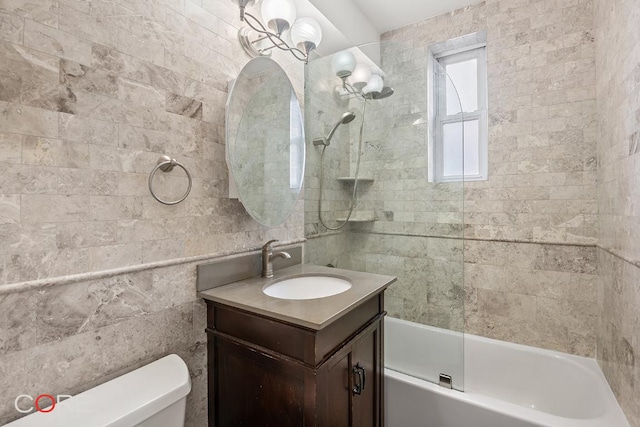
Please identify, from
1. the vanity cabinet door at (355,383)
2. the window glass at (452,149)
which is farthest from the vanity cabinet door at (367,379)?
the window glass at (452,149)

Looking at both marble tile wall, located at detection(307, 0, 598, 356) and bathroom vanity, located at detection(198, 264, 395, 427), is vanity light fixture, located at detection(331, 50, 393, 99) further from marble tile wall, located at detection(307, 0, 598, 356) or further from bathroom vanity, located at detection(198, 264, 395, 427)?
bathroom vanity, located at detection(198, 264, 395, 427)

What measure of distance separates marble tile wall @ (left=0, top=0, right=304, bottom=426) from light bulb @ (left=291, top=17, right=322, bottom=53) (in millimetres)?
422

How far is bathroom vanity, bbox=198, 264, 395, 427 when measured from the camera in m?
0.93

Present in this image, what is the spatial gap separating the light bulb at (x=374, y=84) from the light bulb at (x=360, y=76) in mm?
22

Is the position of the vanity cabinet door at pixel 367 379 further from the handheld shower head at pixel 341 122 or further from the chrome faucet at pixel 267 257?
the handheld shower head at pixel 341 122

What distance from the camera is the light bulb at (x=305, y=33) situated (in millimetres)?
1554

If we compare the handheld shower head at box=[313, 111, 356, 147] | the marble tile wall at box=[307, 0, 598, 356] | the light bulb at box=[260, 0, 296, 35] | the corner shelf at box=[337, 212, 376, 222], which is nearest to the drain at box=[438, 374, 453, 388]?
the marble tile wall at box=[307, 0, 598, 356]

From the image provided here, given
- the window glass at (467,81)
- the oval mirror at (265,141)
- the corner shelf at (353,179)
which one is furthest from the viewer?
the window glass at (467,81)

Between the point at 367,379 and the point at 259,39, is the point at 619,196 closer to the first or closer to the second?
the point at 367,379

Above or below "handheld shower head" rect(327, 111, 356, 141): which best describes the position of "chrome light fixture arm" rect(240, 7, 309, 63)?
above

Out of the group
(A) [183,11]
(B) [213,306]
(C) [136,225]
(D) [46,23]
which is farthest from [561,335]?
(D) [46,23]

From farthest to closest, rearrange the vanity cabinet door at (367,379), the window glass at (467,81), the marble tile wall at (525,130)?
the window glass at (467,81) → the marble tile wall at (525,130) → the vanity cabinet door at (367,379)

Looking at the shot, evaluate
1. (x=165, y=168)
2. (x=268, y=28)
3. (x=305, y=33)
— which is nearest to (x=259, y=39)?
(x=268, y=28)

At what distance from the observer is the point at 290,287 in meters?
1.42
